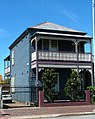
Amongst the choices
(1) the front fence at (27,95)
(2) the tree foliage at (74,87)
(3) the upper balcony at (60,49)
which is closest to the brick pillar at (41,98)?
(1) the front fence at (27,95)

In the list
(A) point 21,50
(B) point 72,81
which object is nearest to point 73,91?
(B) point 72,81

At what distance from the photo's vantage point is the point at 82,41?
Result: 95.4ft

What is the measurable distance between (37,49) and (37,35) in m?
1.33

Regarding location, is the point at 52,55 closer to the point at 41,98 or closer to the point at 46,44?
the point at 46,44

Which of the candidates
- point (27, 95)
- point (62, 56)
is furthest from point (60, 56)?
point (27, 95)

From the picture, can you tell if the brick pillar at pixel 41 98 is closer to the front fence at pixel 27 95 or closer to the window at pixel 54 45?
the front fence at pixel 27 95

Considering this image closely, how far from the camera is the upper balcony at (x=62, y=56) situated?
27.2 m

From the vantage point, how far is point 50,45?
2973 centimetres

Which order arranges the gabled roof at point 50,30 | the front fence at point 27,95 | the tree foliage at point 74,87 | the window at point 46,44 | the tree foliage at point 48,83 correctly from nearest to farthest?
the tree foliage at point 48,83, the tree foliage at point 74,87, the front fence at point 27,95, the gabled roof at point 50,30, the window at point 46,44

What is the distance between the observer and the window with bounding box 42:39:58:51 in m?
29.4

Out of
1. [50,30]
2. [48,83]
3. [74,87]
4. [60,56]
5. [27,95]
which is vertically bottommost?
[27,95]

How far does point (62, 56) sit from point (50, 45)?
7.74ft

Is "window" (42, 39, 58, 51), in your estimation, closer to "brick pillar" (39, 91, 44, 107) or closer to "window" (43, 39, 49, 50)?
"window" (43, 39, 49, 50)

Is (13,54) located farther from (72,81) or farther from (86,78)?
(72,81)
